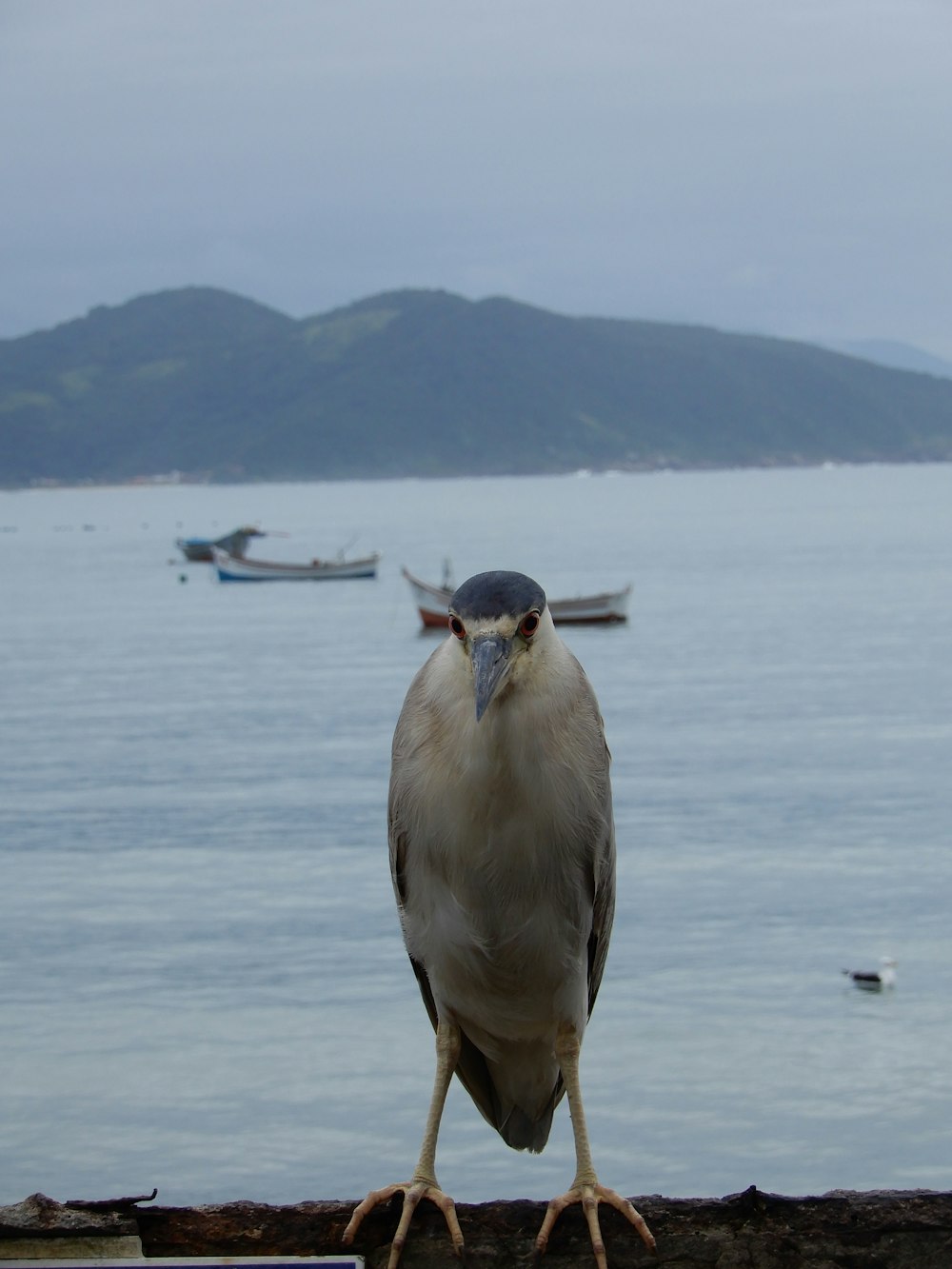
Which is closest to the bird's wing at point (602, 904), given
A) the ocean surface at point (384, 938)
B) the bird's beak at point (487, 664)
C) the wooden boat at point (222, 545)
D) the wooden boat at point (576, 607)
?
the bird's beak at point (487, 664)

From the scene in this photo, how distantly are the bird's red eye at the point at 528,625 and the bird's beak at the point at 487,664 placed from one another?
0.09 m

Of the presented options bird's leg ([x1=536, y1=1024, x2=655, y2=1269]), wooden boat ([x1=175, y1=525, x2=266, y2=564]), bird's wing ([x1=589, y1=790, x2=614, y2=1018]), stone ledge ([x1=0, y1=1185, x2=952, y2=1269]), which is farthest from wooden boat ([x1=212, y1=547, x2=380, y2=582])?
stone ledge ([x1=0, y1=1185, x2=952, y2=1269])

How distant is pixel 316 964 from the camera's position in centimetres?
1884

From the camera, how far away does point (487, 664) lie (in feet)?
12.5

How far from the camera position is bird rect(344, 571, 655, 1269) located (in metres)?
3.96

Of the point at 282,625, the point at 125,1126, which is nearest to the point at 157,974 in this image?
the point at 125,1126

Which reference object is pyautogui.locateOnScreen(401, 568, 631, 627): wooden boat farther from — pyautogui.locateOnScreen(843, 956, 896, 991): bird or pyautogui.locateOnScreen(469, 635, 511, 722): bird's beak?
pyautogui.locateOnScreen(469, 635, 511, 722): bird's beak

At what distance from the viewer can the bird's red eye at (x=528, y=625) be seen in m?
3.94

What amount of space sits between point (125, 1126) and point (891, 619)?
159 ft

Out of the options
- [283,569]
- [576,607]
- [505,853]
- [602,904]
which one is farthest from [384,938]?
[283,569]

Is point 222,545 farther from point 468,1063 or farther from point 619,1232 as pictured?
point 619,1232

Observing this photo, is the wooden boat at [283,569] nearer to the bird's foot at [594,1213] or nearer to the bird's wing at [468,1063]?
the bird's wing at [468,1063]

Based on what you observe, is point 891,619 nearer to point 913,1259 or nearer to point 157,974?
point 157,974

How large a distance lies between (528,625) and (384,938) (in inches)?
635
